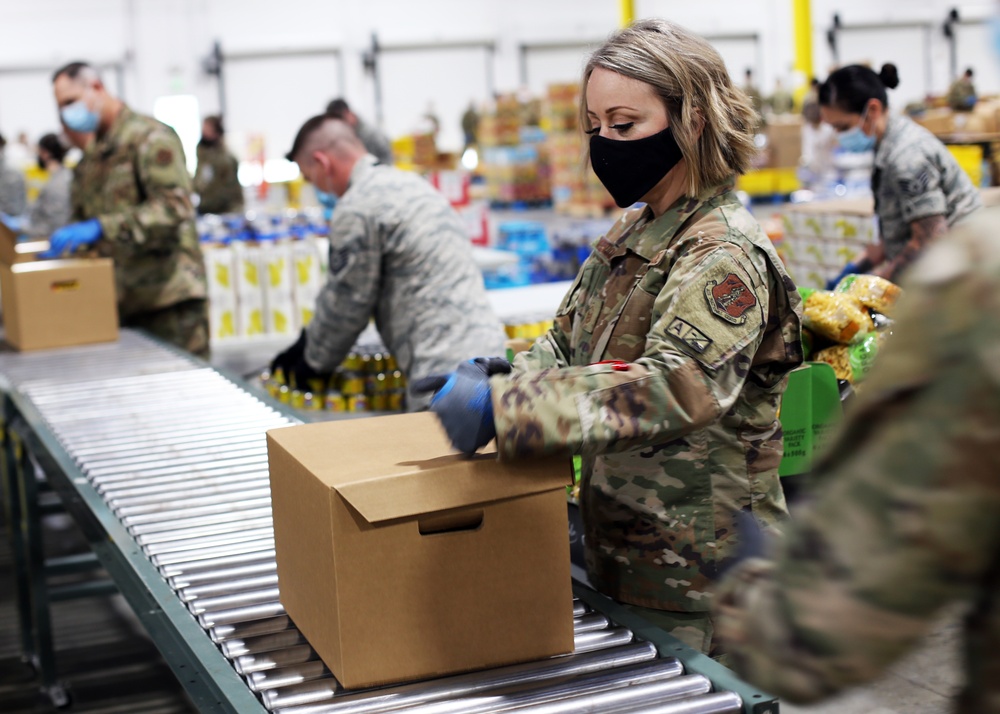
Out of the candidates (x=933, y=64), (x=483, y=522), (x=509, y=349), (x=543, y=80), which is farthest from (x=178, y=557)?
(x=933, y=64)

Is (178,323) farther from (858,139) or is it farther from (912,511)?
(912,511)

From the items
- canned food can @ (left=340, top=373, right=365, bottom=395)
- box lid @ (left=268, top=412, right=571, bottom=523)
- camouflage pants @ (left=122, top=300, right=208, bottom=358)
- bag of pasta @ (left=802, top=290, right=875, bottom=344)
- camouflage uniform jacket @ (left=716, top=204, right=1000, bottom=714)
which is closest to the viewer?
camouflage uniform jacket @ (left=716, top=204, right=1000, bottom=714)

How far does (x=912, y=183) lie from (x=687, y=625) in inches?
127

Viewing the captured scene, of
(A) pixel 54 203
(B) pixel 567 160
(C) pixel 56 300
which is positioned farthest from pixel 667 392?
(B) pixel 567 160

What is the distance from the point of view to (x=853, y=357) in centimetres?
296

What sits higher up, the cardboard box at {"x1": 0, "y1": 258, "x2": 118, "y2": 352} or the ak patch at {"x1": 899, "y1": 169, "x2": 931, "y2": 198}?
the ak patch at {"x1": 899, "y1": 169, "x2": 931, "y2": 198}

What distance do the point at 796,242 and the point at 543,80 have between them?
16.4 m

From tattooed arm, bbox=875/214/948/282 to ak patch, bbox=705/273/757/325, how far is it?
10.3 ft

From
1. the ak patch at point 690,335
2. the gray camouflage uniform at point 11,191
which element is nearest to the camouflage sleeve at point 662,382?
the ak patch at point 690,335

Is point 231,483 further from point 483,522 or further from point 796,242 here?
point 796,242

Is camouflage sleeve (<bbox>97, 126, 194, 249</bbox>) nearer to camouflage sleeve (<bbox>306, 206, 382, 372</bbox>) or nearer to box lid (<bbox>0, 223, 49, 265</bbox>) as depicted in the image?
box lid (<bbox>0, 223, 49, 265</bbox>)

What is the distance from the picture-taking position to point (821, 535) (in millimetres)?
845

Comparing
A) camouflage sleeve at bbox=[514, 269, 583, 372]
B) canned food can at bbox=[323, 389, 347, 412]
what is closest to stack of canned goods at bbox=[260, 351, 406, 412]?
canned food can at bbox=[323, 389, 347, 412]

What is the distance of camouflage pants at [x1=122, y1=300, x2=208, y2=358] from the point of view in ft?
16.5
